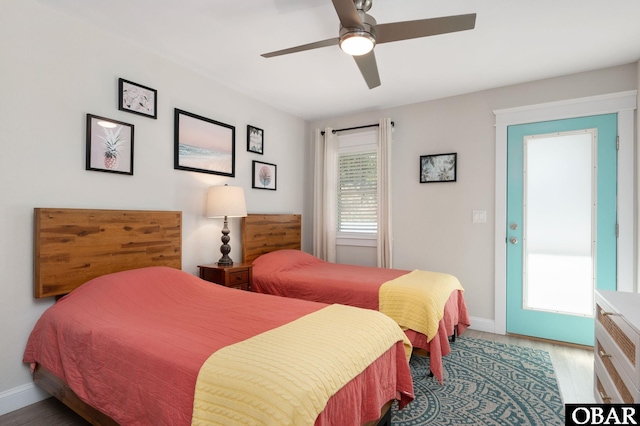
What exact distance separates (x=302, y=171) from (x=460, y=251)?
2327 mm

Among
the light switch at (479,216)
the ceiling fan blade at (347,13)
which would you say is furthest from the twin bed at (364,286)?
the ceiling fan blade at (347,13)

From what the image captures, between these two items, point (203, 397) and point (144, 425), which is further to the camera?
point (144, 425)

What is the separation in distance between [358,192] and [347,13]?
112 inches

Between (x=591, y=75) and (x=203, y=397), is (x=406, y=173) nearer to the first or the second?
(x=591, y=75)

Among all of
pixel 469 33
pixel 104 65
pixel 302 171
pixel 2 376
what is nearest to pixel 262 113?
pixel 302 171

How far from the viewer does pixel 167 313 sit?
1958mm

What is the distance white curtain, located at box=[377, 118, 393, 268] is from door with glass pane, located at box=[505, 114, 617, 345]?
1285 millimetres

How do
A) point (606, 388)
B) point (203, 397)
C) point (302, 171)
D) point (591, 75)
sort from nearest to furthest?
1. point (203, 397)
2. point (606, 388)
3. point (591, 75)
4. point (302, 171)

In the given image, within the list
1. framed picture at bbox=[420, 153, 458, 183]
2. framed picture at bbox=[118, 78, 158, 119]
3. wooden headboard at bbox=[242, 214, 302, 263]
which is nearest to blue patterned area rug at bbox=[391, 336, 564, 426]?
framed picture at bbox=[420, 153, 458, 183]

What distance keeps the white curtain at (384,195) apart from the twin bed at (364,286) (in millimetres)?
596

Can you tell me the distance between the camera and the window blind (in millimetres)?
4316

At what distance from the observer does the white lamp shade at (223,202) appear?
305 centimetres

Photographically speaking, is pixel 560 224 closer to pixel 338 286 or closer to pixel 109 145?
pixel 338 286

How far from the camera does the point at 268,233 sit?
3.90 metres
